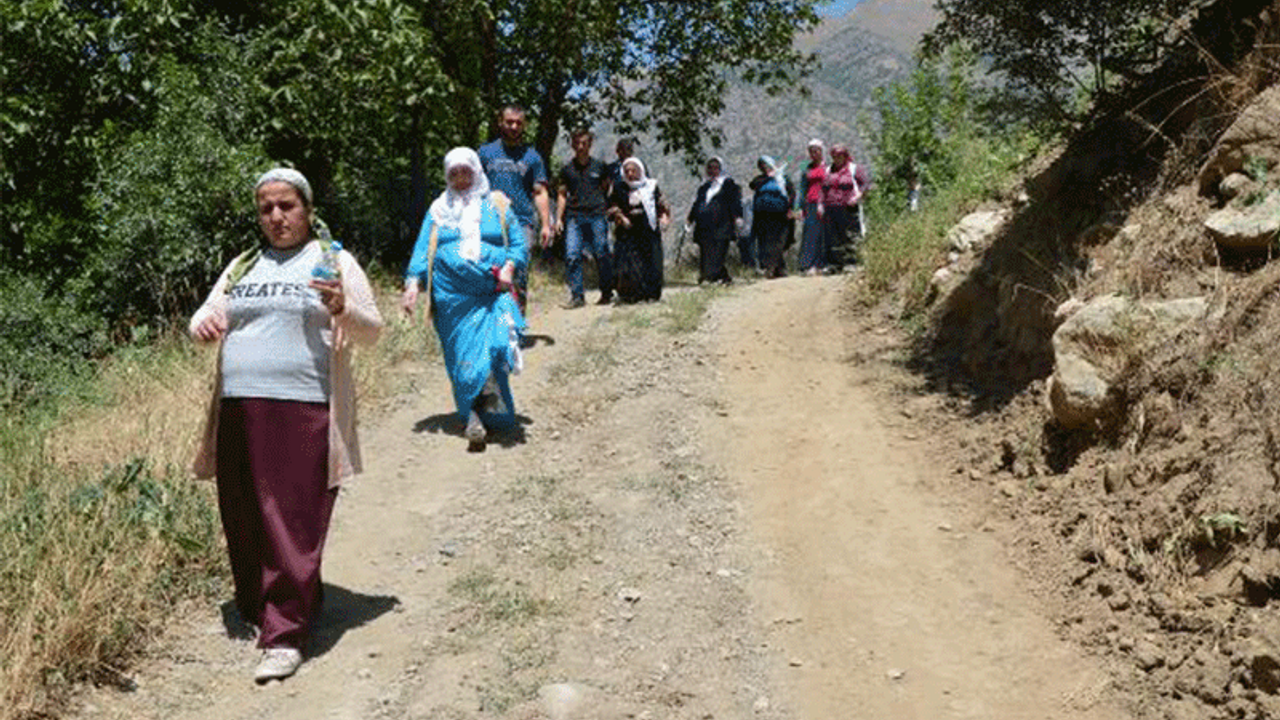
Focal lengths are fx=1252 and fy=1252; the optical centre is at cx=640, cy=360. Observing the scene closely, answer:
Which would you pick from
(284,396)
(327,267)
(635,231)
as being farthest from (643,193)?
(284,396)

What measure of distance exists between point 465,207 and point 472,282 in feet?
1.45

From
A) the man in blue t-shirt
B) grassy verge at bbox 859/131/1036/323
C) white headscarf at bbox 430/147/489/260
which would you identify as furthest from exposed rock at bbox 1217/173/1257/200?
the man in blue t-shirt

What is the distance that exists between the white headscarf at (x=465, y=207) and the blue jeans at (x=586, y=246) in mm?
4096

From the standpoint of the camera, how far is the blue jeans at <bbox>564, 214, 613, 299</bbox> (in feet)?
37.3

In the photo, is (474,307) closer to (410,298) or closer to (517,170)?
(410,298)

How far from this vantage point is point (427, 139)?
1550 centimetres

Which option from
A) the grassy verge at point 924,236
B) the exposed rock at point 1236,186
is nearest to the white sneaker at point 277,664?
the exposed rock at point 1236,186

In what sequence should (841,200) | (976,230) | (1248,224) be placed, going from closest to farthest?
(1248,224) → (976,230) → (841,200)

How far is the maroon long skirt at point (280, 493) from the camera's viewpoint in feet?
15.0

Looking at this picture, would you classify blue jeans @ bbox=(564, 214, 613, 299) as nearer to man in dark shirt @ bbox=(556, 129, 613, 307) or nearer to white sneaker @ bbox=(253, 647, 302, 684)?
man in dark shirt @ bbox=(556, 129, 613, 307)

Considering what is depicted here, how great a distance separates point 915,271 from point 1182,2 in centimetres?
336

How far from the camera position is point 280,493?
4.58 m

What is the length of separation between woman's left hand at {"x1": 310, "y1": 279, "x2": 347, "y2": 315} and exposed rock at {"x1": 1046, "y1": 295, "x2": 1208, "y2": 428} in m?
3.29

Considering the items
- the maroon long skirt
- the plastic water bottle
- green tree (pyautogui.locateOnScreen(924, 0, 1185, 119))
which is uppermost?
green tree (pyautogui.locateOnScreen(924, 0, 1185, 119))
